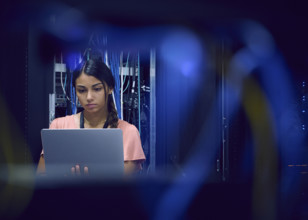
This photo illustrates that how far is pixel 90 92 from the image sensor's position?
183cm

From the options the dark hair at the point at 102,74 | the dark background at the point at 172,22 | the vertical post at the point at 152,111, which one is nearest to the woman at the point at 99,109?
the dark hair at the point at 102,74

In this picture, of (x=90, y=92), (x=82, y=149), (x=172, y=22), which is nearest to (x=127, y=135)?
(x=90, y=92)

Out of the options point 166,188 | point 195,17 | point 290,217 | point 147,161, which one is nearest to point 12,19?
point 195,17

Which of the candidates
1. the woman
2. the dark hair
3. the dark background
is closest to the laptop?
the dark background

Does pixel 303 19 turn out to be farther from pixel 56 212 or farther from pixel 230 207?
pixel 56 212

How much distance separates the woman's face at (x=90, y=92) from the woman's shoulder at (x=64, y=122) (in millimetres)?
154

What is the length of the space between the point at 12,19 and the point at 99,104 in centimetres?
90

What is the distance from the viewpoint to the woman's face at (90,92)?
5.98 feet

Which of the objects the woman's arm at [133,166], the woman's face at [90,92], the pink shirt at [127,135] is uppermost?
the woman's face at [90,92]

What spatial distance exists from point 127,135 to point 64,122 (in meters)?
0.40

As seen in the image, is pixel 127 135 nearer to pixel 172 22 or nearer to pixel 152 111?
pixel 152 111

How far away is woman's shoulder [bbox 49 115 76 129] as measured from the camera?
6.23 feet

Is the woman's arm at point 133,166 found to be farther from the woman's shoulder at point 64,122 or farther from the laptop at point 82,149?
the laptop at point 82,149

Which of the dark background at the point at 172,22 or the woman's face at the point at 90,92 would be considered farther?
the woman's face at the point at 90,92
